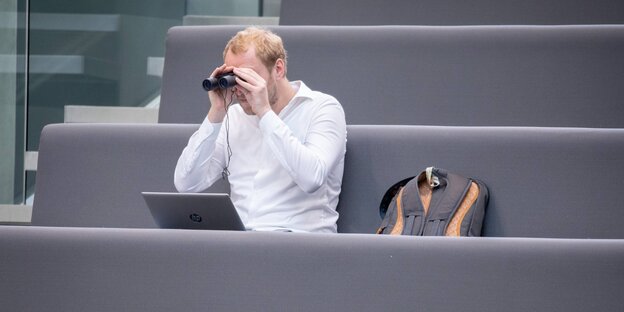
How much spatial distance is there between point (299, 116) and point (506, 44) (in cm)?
66

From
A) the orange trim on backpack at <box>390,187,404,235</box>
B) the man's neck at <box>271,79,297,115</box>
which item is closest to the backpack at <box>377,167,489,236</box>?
the orange trim on backpack at <box>390,187,404,235</box>

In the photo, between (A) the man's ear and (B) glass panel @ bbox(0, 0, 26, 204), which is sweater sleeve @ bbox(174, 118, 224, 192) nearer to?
(A) the man's ear

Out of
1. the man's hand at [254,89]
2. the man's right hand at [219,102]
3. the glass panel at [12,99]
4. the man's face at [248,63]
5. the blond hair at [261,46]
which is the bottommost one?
the glass panel at [12,99]

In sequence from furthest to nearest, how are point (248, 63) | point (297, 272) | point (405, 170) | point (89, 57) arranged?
1. point (89, 57)
2. point (405, 170)
3. point (248, 63)
4. point (297, 272)

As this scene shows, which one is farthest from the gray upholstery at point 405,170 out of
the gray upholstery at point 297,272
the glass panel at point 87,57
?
the glass panel at point 87,57

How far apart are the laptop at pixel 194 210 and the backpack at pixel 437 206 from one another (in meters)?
0.38

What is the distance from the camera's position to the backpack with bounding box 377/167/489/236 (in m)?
2.24

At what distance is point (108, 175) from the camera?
2.52m

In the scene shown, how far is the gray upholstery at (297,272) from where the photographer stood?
5.79 feet

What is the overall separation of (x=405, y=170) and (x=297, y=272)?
26.3 inches

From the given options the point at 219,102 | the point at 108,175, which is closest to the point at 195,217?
the point at 219,102

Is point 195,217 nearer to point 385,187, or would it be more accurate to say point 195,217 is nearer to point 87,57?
point 385,187

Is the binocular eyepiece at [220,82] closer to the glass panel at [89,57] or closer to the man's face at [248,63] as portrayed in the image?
the man's face at [248,63]

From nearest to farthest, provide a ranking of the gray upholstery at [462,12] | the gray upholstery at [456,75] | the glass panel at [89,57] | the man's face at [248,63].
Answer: the man's face at [248,63], the gray upholstery at [456,75], the gray upholstery at [462,12], the glass panel at [89,57]
